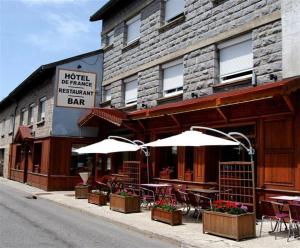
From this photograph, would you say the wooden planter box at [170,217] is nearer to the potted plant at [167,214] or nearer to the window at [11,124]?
the potted plant at [167,214]

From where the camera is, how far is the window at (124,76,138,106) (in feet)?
63.0

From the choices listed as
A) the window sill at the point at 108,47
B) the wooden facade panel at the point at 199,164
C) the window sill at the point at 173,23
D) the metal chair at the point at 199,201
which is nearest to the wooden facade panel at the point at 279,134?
the metal chair at the point at 199,201

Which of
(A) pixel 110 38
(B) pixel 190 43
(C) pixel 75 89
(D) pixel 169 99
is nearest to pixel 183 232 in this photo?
(D) pixel 169 99

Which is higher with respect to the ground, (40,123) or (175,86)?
(175,86)

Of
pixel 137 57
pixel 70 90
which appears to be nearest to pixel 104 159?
pixel 70 90

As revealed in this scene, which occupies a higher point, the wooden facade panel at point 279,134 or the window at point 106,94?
the window at point 106,94

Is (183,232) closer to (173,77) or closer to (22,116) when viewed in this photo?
(173,77)

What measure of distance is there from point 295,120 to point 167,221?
13.8 feet

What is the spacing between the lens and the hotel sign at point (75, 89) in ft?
70.5

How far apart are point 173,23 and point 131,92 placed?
4330 millimetres

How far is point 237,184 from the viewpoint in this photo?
12055 mm

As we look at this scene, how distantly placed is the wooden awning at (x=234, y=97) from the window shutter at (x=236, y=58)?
2.73 ft

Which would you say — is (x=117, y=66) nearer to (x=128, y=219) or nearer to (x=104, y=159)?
(x=104, y=159)

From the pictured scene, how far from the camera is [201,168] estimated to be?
1400 cm
